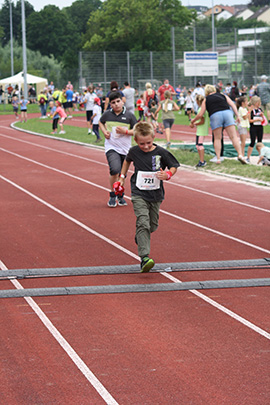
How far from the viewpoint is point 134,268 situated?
8.30 m

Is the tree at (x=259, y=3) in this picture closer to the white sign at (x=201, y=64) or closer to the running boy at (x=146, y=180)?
the white sign at (x=201, y=64)

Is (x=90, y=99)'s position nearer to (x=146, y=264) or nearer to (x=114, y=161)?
(x=114, y=161)

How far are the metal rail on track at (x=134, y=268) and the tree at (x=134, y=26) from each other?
255ft

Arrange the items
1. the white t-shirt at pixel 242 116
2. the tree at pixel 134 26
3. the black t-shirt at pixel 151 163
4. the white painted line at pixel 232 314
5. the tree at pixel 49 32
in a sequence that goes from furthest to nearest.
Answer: the tree at pixel 49 32
the tree at pixel 134 26
the white t-shirt at pixel 242 116
the black t-shirt at pixel 151 163
the white painted line at pixel 232 314

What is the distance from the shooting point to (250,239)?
9.97m

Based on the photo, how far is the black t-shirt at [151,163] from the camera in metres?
8.17

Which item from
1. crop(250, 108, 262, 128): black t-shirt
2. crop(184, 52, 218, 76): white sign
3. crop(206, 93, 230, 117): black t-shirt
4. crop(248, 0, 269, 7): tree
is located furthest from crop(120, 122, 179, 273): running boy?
crop(248, 0, 269, 7): tree

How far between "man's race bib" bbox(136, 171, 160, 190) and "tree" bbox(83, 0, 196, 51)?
255 ft

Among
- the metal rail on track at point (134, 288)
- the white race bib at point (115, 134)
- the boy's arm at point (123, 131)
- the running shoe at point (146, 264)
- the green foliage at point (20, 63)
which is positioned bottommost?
the metal rail on track at point (134, 288)

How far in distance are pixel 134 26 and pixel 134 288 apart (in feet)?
263

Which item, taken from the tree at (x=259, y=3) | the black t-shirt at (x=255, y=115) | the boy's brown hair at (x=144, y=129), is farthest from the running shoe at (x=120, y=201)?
the tree at (x=259, y=3)

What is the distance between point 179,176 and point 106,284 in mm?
9461

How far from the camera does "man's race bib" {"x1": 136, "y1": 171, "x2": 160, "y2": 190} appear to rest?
8.19m

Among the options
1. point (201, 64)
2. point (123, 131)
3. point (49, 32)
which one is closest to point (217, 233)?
point (123, 131)
